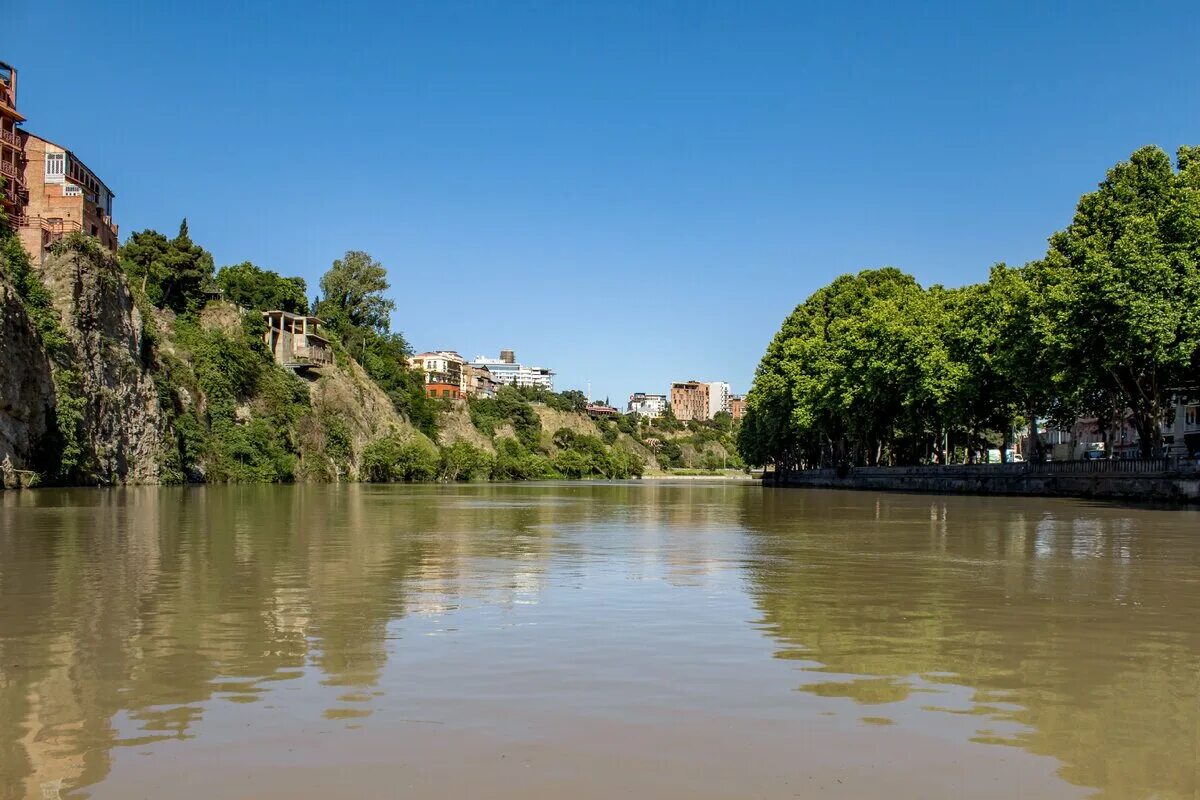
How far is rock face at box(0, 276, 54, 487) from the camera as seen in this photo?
2007 inches

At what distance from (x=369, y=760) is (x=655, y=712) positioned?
209 centimetres

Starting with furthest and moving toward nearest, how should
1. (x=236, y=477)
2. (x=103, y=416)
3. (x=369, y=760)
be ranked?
(x=236, y=477), (x=103, y=416), (x=369, y=760)

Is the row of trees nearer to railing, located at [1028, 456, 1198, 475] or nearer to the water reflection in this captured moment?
railing, located at [1028, 456, 1198, 475]

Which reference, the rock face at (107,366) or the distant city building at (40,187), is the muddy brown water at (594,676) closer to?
the rock face at (107,366)

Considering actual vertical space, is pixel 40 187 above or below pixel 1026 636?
above

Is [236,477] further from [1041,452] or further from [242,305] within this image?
[1041,452]

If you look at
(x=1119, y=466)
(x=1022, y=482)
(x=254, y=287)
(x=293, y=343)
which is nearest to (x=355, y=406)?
(x=293, y=343)

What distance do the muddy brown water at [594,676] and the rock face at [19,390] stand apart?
3794 cm

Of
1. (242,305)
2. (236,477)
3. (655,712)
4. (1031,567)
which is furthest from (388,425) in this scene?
(655,712)

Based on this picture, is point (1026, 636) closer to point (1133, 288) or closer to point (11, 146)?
point (1133, 288)

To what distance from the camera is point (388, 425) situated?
117812 mm

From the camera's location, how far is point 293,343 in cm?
10806

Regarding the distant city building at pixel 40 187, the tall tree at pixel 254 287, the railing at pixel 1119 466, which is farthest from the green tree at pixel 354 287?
the railing at pixel 1119 466

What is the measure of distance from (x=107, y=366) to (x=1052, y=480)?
5807 cm
